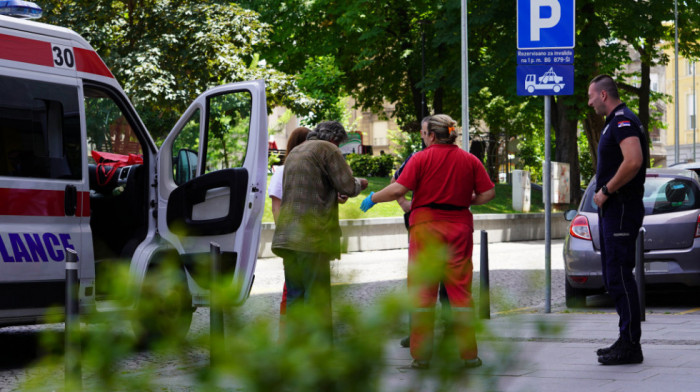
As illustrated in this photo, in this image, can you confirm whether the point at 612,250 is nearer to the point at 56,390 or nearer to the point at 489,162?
the point at 56,390

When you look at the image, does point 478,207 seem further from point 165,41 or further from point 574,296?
point 574,296

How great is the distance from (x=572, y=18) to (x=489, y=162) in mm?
28773

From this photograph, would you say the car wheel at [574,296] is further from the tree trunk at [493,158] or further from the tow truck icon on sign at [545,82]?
the tree trunk at [493,158]

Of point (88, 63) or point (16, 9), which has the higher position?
point (16, 9)

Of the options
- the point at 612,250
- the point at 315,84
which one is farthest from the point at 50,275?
the point at 315,84

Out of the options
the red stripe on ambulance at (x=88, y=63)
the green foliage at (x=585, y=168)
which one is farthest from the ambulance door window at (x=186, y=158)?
the green foliage at (x=585, y=168)

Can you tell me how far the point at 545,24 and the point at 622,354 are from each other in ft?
13.8

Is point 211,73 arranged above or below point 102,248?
above

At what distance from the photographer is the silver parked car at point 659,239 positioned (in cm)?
1036

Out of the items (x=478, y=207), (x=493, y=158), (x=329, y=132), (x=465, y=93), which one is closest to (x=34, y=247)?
(x=329, y=132)

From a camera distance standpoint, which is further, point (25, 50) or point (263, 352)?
point (25, 50)

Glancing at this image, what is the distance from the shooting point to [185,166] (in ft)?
27.8

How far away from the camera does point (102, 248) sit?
8.38 meters

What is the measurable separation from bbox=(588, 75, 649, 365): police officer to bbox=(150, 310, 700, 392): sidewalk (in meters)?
0.17
